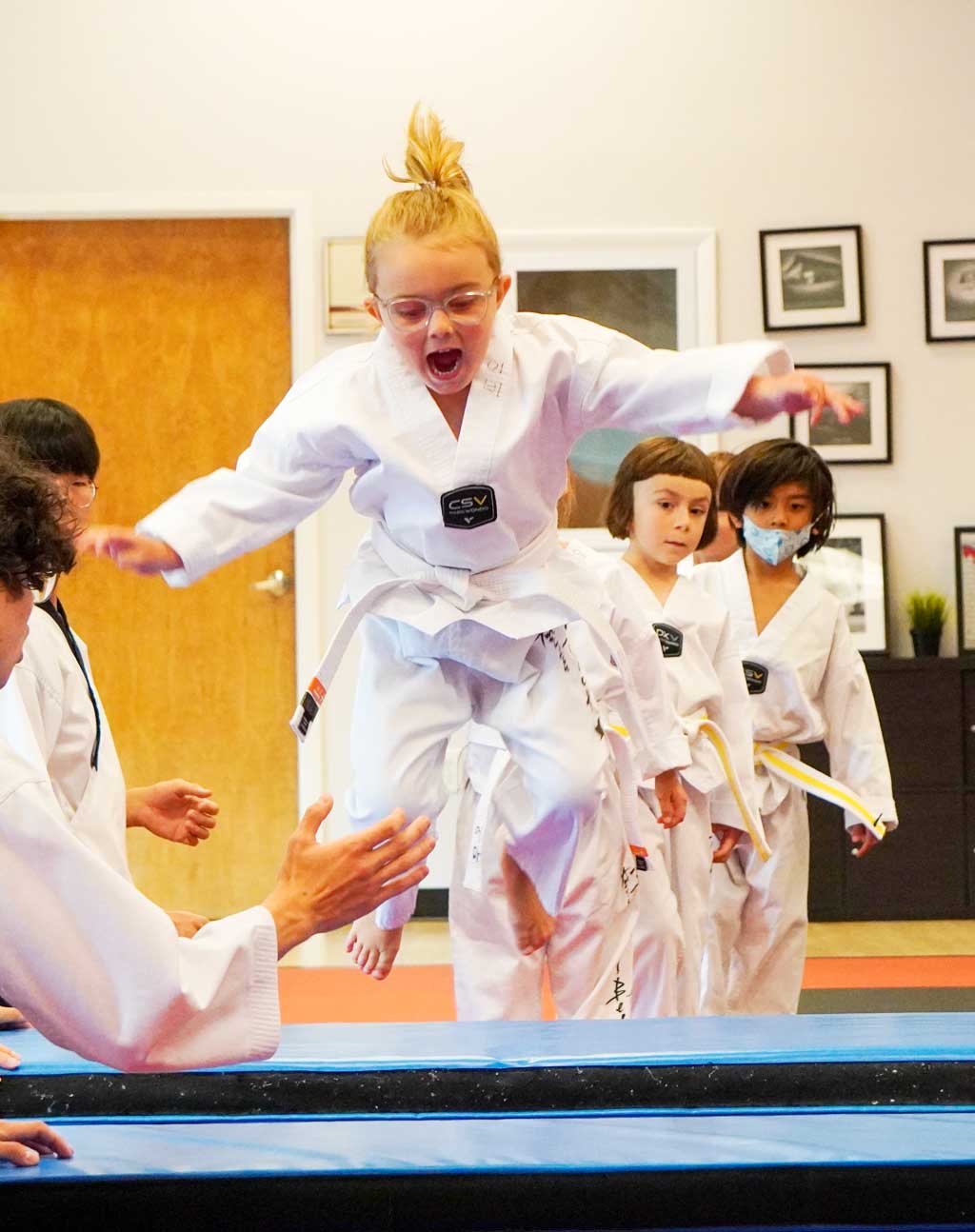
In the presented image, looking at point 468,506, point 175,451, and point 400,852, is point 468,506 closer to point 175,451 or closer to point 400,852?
point 400,852

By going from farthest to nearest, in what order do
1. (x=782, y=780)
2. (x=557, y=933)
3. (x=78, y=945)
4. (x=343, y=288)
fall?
(x=343, y=288), (x=782, y=780), (x=557, y=933), (x=78, y=945)

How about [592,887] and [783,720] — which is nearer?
[592,887]

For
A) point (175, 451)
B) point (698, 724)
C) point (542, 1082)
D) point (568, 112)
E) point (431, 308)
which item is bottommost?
point (542, 1082)

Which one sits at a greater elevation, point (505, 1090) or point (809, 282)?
point (809, 282)

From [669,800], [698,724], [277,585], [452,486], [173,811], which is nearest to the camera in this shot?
[452,486]

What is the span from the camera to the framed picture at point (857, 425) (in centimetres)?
518

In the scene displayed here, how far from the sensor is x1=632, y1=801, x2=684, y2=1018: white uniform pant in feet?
9.11

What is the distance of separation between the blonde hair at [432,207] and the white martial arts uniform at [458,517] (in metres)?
0.17

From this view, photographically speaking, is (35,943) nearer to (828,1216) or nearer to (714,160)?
(828,1216)

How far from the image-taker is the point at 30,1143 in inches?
59.6

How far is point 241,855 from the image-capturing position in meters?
5.29

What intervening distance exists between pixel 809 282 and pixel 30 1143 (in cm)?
435

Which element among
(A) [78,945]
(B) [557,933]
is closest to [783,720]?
(B) [557,933]

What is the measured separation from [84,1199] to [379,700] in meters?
0.85
